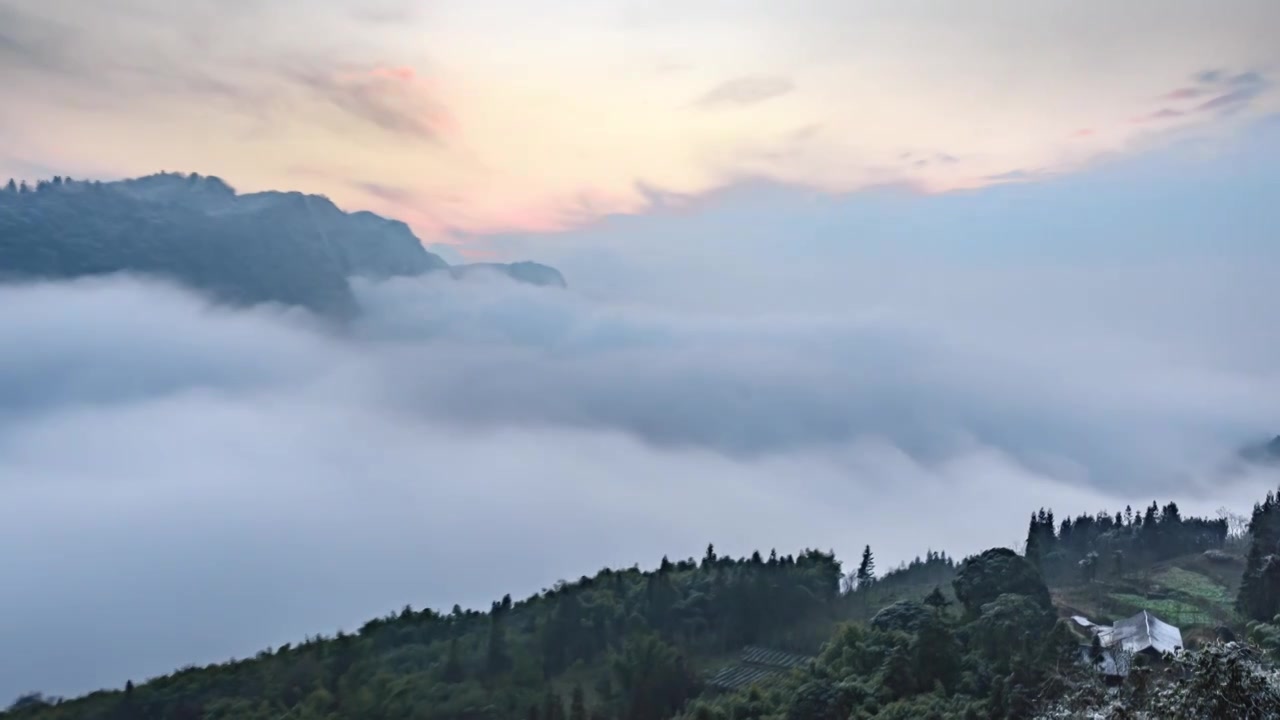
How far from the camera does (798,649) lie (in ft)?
176

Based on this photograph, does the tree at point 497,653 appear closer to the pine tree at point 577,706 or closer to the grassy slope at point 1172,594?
the pine tree at point 577,706

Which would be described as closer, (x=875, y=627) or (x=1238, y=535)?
(x=875, y=627)

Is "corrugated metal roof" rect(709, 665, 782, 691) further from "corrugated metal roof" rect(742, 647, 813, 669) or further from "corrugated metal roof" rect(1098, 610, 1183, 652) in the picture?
"corrugated metal roof" rect(1098, 610, 1183, 652)

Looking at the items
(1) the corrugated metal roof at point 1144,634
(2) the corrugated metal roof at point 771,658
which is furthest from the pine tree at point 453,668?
(1) the corrugated metal roof at point 1144,634

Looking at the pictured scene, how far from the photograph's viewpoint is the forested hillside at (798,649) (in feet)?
96.3

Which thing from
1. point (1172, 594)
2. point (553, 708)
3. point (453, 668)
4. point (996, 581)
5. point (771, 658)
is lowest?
point (553, 708)

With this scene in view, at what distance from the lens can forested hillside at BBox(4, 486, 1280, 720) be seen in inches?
1156

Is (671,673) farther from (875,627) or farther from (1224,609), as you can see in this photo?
(1224,609)

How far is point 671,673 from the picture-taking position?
153 ft

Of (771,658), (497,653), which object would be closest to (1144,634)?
(771,658)

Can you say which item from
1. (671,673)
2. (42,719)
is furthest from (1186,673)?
(42,719)

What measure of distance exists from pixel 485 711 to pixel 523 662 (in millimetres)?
6690

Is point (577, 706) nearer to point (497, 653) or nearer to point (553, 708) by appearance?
point (553, 708)

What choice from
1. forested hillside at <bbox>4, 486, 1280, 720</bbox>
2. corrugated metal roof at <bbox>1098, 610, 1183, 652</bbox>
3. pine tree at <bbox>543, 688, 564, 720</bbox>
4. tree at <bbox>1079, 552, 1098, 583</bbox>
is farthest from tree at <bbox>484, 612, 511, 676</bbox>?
tree at <bbox>1079, 552, 1098, 583</bbox>
